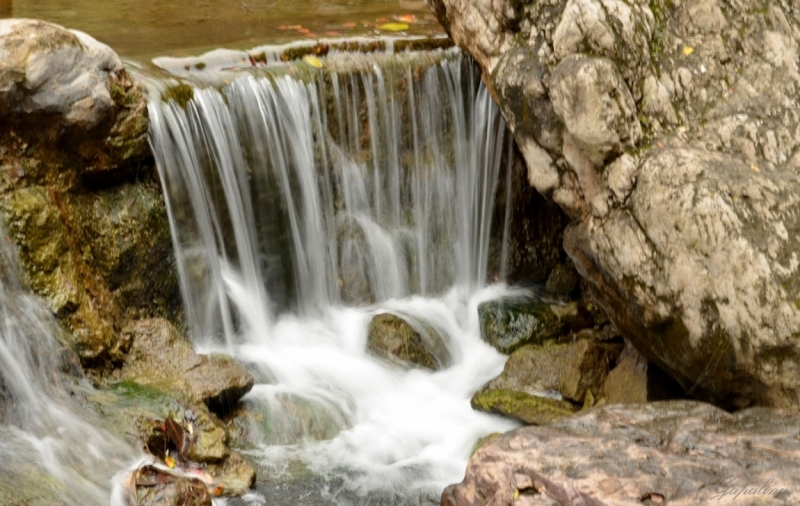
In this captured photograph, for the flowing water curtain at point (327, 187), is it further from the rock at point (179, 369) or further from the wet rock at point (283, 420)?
the wet rock at point (283, 420)

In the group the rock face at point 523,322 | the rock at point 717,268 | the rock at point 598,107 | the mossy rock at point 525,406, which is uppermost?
the rock at point 598,107

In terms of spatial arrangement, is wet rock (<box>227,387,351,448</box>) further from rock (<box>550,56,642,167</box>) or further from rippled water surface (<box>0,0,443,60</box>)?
rippled water surface (<box>0,0,443,60</box>)

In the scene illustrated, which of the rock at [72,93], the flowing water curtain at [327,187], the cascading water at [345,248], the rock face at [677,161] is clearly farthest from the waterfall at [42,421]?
the rock face at [677,161]

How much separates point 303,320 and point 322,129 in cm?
162

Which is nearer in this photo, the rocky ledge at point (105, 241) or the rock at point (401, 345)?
the rocky ledge at point (105, 241)

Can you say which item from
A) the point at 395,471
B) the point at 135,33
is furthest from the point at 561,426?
the point at 135,33

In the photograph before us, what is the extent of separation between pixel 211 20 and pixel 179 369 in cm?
421

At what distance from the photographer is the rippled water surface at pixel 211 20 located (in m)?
7.86

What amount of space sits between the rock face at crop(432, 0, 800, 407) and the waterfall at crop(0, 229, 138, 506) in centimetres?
321

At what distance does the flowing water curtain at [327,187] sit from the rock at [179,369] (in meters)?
0.55

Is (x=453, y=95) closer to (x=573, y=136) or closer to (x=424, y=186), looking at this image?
(x=424, y=186)

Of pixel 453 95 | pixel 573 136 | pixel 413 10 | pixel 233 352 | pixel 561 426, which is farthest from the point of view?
pixel 413 10

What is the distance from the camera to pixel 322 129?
750cm

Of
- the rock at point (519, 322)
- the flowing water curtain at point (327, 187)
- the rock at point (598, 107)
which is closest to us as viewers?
the rock at point (598, 107)
